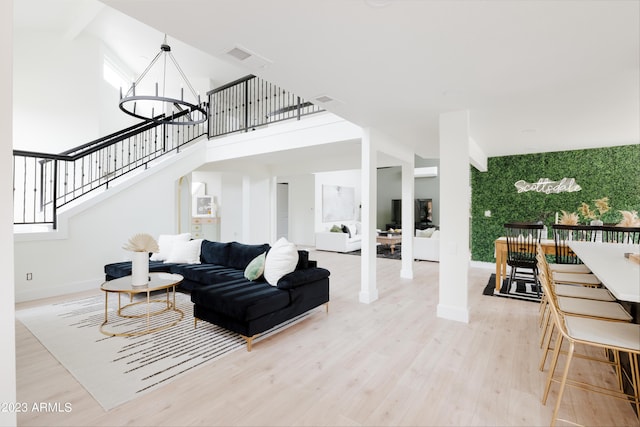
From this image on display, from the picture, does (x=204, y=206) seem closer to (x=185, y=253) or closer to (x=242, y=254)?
(x=185, y=253)

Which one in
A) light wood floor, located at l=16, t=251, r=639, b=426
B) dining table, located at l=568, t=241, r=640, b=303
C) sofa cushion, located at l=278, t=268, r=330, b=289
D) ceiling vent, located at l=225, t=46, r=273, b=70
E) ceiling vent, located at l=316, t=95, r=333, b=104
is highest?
ceiling vent, located at l=316, t=95, r=333, b=104

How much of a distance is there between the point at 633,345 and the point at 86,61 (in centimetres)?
947

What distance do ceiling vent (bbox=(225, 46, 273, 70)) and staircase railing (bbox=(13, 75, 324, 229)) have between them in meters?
2.22

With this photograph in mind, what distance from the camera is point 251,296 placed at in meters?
2.93

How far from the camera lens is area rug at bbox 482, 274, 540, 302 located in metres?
4.52

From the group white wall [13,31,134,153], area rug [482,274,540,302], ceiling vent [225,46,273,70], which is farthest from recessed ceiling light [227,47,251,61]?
white wall [13,31,134,153]

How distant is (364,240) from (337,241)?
4.80 m

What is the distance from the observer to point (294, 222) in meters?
11.2

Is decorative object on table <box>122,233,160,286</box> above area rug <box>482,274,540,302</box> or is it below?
above

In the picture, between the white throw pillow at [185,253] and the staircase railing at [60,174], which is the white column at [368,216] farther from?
the white throw pillow at [185,253]

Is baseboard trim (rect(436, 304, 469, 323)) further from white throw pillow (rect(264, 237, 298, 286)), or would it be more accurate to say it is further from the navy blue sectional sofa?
white throw pillow (rect(264, 237, 298, 286))

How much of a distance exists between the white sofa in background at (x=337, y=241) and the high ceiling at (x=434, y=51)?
549 cm

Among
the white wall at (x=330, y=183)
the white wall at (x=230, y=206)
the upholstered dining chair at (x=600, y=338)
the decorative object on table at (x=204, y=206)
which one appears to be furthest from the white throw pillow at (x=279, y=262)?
the white wall at (x=330, y=183)

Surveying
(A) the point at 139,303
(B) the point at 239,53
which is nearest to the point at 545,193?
(B) the point at 239,53
